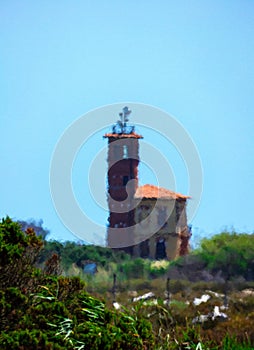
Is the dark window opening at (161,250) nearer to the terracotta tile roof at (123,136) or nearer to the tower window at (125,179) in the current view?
the tower window at (125,179)

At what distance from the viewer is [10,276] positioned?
952 centimetres

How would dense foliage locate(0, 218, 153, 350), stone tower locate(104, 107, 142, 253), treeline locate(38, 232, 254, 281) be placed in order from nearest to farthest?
dense foliage locate(0, 218, 153, 350) < treeline locate(38, 232, 254, 281) < stone tower locate(104, 107, 142, 253)

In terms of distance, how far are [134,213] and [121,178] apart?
7.61 feet

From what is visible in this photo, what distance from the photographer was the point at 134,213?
44.0 m

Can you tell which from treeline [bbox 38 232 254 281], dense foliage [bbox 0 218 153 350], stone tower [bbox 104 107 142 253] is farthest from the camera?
stone tower [bbox 104 107 142 253]

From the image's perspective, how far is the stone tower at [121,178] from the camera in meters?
43.2

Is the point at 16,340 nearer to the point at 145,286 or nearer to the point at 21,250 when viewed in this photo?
the point at 21,250

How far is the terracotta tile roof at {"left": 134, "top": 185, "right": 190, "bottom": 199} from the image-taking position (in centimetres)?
4406

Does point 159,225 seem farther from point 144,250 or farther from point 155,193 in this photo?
point 155,193

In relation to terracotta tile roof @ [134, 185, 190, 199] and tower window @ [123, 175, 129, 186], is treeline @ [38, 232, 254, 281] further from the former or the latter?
tower window @ [123, 175, 129, 186]

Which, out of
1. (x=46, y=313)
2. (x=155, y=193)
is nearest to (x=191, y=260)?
(x=155, y=193)

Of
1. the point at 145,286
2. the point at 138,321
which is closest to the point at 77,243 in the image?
the point at 145,286

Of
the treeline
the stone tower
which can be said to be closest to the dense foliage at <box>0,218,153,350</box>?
the treeline

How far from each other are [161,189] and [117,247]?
445cm
